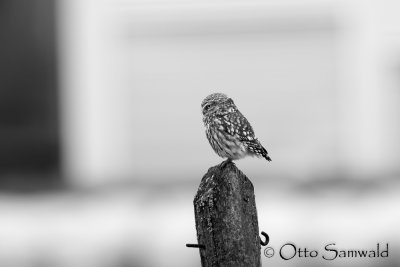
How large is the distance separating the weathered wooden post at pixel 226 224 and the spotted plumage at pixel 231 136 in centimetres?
37

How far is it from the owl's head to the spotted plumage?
0.43 ft

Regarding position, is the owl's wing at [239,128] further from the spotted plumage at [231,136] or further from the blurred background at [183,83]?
the blurred background at [183,83]

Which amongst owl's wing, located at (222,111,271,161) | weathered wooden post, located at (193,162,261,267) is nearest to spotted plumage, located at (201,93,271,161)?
owl's wing, located at (222,111,271,161)

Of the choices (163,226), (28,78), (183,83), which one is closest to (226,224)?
(163,226)

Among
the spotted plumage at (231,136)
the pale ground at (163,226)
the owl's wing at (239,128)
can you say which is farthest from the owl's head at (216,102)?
the pale ground at (163,226)

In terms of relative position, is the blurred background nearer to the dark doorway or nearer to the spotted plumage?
the dark doorway

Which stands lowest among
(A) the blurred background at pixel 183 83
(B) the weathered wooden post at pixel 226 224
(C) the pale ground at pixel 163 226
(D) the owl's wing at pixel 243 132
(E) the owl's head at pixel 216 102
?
(B) the weathered wooden post at pixel 226 224

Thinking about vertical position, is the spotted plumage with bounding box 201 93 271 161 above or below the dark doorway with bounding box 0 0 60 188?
below

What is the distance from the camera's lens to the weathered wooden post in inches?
161

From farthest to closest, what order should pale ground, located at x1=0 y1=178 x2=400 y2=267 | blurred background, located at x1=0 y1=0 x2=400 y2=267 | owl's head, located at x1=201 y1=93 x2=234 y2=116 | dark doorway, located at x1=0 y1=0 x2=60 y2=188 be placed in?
dark doorway, located at x1=0 y1=0 x2=60 y2=188 → blurred background, located at x1=0 y1=0 x2=400 y2=267 → pale ground, located at x1=0 y1=178 x2=400 y2=267 → owl's head, located at x1=201 y1=93 x2=234 y2=116

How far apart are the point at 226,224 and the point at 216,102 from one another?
44 centimetres

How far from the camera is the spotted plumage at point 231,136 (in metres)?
4.56

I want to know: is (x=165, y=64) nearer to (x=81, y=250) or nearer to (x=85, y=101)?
(x=85, y=101)

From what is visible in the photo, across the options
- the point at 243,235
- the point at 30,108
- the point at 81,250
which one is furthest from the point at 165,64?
the point at 243,235
